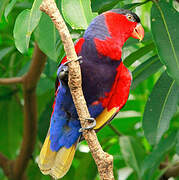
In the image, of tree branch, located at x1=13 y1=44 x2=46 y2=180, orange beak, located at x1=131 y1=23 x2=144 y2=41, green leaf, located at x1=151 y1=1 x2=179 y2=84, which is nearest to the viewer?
green leaf, located at x1=151 y1=1 x2=179 y2=84

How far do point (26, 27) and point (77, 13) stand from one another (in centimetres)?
28

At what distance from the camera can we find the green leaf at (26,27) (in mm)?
2103

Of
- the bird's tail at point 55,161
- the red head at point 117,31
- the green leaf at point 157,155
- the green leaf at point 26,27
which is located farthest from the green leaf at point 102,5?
the green leaf at point 157,155

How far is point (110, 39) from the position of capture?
2.35 m

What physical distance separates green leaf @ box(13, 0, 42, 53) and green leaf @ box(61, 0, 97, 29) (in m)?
0.17

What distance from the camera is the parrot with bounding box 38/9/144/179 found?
90.0 inches

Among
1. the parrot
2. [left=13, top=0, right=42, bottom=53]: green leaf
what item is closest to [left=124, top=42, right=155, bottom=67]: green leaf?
the parrot

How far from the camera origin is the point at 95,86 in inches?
91.3

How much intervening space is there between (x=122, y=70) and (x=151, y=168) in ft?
2.89

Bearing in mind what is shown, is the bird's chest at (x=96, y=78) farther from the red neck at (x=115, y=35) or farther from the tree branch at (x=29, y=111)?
the tree branch at (x=29, y=111)

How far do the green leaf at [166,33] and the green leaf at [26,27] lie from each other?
2.17 feet

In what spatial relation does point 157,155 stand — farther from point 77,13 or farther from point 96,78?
point 77,13

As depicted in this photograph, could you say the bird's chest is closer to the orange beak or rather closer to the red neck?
the red neck

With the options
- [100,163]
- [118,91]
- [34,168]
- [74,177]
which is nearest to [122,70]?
[118,91]
